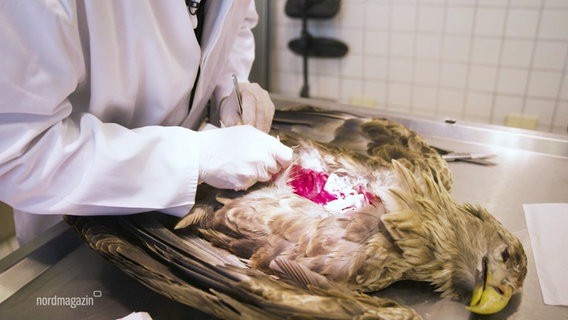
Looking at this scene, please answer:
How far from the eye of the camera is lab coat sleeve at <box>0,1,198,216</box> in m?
0.76

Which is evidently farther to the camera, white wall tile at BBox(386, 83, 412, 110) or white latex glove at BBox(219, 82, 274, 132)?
white wall tile at BBox(386, 83, 412, 110)

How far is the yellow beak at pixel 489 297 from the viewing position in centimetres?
77

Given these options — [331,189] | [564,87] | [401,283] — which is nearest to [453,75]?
[564,87]

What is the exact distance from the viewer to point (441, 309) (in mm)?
795

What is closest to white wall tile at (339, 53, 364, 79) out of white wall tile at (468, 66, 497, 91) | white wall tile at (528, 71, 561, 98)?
white wall tile at (468, 66, 497, 91)

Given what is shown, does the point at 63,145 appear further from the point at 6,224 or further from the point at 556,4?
the point at 556,4

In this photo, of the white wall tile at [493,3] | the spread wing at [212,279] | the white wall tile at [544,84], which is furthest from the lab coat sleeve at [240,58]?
the white wall tile at [544,84]

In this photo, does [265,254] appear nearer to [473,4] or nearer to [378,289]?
[378,289]

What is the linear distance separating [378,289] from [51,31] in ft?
2.41

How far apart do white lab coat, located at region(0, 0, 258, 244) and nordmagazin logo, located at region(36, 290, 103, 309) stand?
16 cm

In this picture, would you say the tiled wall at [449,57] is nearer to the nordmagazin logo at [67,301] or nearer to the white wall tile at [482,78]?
the white wall tile at [482,78]

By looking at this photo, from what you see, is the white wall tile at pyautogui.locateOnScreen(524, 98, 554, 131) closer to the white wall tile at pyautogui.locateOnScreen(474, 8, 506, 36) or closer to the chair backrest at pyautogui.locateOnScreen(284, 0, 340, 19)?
the white wall tile at pyautogui.locateOnScreen(474, 8, 506, 36)

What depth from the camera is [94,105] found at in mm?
951

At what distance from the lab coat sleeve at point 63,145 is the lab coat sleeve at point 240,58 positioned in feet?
1.47
